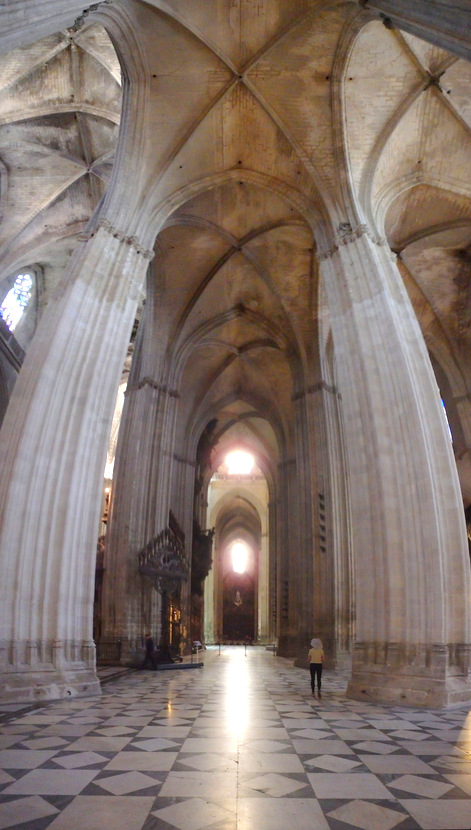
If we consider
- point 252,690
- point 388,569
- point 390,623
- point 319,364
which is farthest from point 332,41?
point 252,690

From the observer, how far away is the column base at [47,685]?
731 cm

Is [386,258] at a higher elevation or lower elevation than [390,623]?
higher

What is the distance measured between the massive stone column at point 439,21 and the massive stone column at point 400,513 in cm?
408

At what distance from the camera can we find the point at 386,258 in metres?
11.4

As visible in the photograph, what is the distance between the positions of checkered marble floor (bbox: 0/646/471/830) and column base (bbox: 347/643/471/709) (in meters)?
0.53

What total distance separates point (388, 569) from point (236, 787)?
598 cm

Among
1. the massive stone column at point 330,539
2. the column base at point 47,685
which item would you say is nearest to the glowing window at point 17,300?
the massive stone column at point 330,539

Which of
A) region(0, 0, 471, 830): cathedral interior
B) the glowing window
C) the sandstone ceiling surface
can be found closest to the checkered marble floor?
region(0, 0, 471, 830): cathedral interior

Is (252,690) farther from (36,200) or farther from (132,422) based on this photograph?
(36,200)

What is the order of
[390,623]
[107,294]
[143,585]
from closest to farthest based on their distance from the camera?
[390,623]
[107,294]
[143,585]

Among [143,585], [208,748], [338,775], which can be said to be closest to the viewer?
[338,775]

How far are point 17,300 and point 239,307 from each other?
831cm

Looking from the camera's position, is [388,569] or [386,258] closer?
[388,569]

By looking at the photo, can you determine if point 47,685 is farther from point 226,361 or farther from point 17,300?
point 226,361
